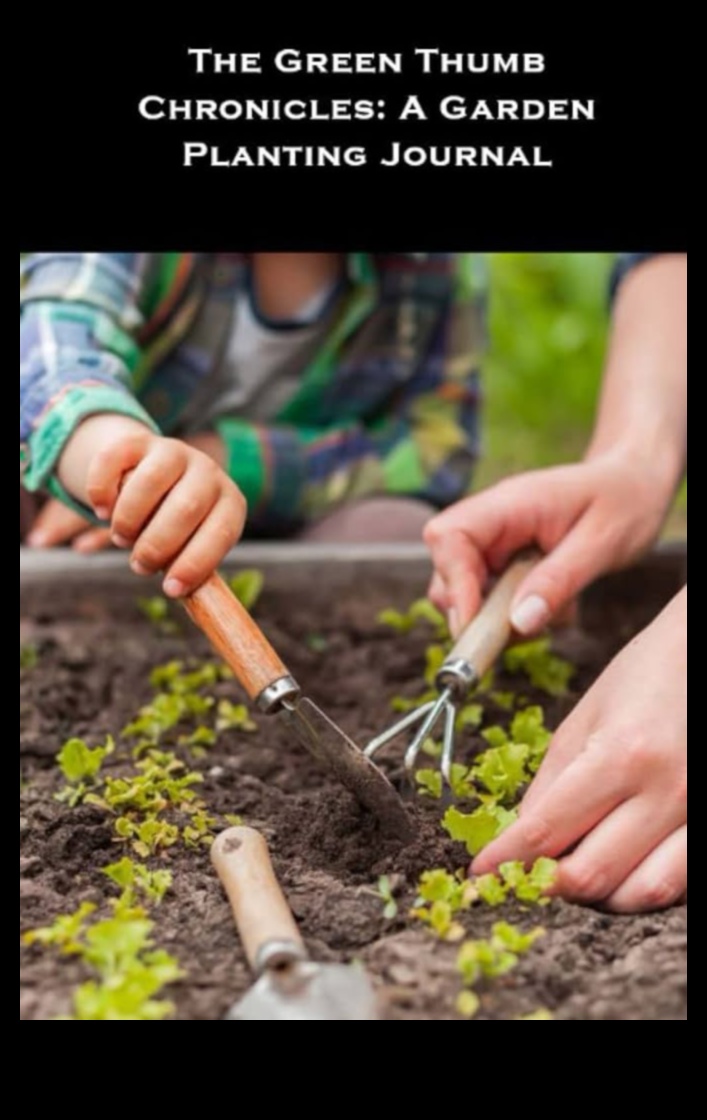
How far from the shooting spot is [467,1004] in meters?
1.68

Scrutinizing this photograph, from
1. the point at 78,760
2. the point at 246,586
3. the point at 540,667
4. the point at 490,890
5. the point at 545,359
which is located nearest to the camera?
the point at 490,890

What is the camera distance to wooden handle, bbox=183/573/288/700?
6.76ft

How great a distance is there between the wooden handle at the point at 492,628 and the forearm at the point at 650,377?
16.8 inches

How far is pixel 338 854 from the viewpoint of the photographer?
6.98 feet

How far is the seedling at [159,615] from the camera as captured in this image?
3189 millimetres

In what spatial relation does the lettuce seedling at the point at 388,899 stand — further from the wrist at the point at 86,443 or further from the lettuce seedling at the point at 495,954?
the wrist at the point at 86,443

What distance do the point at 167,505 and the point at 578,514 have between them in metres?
0.89

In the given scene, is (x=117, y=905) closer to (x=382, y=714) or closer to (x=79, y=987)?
(x=79, y=987)

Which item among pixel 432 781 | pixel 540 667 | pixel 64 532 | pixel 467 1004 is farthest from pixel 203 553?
pixel 64 532

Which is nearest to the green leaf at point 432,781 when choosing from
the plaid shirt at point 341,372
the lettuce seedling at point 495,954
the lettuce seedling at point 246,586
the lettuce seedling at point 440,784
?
the lettuce seedling at point 440,784

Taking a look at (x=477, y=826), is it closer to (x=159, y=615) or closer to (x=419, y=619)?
(x=419, y=619)

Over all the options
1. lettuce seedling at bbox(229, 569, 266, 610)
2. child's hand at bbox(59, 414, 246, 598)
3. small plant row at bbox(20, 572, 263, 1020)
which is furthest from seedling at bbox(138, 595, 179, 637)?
child's hand at bbox(59, 414, 246, 598)
